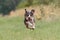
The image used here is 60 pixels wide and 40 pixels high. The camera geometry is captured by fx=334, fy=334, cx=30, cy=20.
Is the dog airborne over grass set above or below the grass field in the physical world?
above

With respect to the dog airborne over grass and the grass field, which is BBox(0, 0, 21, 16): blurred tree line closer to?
the grass field

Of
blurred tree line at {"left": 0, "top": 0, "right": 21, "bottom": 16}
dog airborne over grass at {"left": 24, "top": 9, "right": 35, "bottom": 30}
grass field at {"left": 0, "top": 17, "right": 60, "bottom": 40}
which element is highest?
dog airborne over grass at {"left": 24, "top": 9, "right": 35, "bottom": 30}

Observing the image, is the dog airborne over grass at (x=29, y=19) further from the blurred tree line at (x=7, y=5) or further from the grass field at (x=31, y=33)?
the blurred tree line at (x=7, y=5)

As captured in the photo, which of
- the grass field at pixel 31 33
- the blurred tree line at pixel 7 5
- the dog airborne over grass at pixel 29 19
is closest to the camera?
the grass field at pixel 31 33

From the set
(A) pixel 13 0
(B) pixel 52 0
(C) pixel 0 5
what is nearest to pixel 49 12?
(B) pixel 52 0

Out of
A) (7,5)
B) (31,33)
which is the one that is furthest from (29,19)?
(7,5)

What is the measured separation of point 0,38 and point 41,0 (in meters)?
28.0

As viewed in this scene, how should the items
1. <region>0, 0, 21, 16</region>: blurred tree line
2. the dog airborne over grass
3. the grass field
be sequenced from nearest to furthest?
1. the grass field
2. the dog airborne over grass
3. <region>0, 0, 21, 16</region>: blurred tree line

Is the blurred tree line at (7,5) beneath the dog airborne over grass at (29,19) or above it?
beneath

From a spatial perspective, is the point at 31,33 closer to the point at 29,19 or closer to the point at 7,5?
the point at 29,19

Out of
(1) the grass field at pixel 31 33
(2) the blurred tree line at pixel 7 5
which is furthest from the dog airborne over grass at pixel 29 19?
(2) the blurred tree line at pixel 7 5

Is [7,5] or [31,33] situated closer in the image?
[31,33]

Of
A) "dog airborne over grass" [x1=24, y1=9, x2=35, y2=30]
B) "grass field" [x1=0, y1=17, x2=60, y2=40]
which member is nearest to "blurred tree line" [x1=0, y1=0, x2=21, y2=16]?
"grass field" [x1=0, y1=17, x2=60, y2=40]

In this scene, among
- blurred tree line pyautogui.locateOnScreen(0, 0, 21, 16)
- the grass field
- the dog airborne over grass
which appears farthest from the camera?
blurred tree line pyautogui.locateOnScreen(0, 0, 21, 16)
